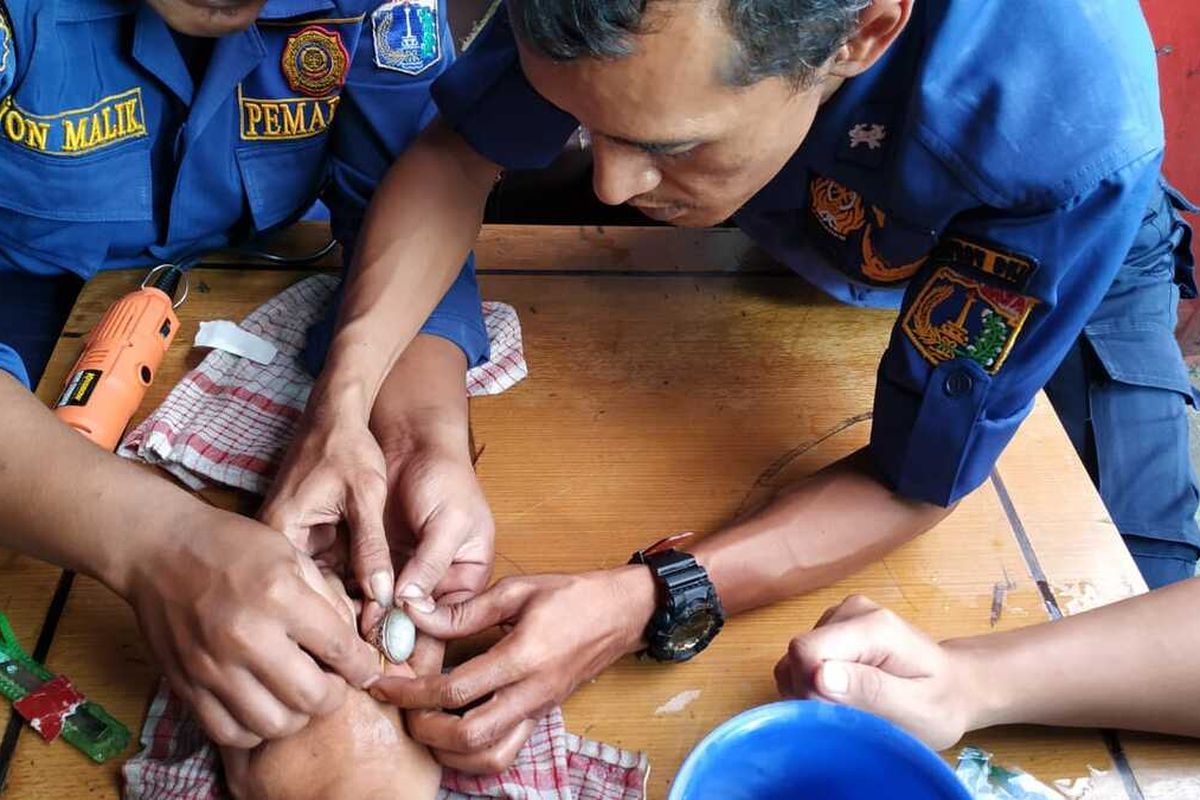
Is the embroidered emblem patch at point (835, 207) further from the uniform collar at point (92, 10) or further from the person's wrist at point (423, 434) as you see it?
the uniform collar at point (92, 10)

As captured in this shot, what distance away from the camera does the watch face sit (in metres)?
1.04

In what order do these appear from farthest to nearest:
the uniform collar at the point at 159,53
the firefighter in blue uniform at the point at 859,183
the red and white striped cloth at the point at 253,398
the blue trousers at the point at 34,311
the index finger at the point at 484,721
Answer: the blue trousers at the point at 34,311
the uniform collar at the point at 159,53
the red and white striped cloth at the point at 253,398
the index finger at the point at 484,721
the firefighter in blue uniform at the point at 859,183

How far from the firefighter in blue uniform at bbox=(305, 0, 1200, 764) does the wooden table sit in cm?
6

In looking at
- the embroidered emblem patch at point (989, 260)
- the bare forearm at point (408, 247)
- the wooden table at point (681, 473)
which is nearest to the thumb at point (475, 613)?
the wooden table at point (681, 473)

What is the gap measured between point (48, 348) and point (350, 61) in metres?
0.58

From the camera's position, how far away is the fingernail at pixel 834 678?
91 centimetres

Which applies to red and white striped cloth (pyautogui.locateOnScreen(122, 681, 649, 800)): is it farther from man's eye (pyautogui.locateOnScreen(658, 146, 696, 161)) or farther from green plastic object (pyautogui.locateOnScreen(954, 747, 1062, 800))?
man's eye (pyautogui.locateOnScreen(658, 146, 696, 161))

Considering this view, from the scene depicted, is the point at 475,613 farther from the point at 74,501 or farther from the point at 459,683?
the point at 74,501

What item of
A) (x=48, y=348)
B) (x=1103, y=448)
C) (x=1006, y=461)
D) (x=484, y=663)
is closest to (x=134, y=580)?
(x=484, y=663)

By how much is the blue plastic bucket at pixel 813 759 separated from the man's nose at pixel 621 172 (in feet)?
1.59

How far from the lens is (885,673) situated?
3.15ft

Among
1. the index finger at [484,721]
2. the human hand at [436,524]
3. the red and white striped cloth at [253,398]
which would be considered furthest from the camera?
the red and white striped cloth at [253,398]

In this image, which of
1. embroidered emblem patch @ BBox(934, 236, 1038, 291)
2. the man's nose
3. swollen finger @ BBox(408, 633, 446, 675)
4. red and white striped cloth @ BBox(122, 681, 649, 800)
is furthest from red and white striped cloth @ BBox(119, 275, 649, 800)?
embroidered emblem patch @ BBox(934, 236, 1038, 291)

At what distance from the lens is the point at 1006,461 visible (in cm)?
128
